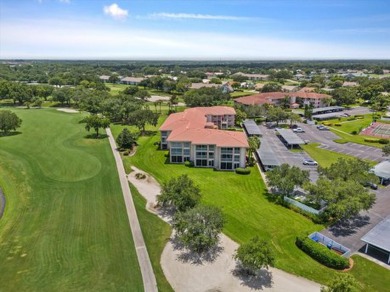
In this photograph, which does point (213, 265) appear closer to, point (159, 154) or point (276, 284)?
point (276, 284)

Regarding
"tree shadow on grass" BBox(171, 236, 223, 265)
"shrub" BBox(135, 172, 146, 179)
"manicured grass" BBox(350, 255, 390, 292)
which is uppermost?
"manicured grass" BBox(350, 255, 390, 292)

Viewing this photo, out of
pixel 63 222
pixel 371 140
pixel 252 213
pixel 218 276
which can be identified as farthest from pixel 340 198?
pixel 371 140

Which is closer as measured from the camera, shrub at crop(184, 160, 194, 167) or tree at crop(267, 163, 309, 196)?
tree at crop(267, 163, 309, 196)

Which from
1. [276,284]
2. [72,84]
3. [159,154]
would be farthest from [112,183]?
[72,84]

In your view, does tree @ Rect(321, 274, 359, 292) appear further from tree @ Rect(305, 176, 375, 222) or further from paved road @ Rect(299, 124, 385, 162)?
paved road @ Rect(299, 124, 385, 162)

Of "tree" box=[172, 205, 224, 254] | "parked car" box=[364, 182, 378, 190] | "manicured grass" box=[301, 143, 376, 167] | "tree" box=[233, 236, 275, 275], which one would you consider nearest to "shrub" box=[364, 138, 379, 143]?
"manicured grass" box=[301, 143, 376, 167]

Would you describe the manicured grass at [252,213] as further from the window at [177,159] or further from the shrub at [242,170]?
the window at [177,159]

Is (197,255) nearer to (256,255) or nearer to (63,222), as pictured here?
(256,255)
